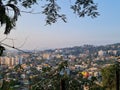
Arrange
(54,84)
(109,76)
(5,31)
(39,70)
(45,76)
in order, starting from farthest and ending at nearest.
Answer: (109,76) < (39,70) < (45,76) < (54,84) < (5,31)

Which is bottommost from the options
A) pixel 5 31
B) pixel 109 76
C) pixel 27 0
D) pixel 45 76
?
pixel 109 76

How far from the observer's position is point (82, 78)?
31.7ft

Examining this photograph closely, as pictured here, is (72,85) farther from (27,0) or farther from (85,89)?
(27,0)

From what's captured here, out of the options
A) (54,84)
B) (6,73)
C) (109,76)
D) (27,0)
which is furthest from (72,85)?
(109,76)

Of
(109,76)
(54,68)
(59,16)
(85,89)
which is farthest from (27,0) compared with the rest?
(109,76)

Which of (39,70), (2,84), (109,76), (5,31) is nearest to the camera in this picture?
(2,84)

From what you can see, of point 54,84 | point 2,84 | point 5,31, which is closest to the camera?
point 2,84

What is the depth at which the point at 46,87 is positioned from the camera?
9.09 m

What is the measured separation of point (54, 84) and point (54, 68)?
0.79 meters

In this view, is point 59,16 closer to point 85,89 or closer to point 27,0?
point 27,0

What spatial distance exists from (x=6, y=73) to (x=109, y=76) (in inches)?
504

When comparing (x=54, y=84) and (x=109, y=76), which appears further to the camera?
(x=109, y=76)

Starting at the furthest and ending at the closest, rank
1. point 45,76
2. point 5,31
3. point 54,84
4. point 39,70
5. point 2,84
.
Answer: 1. point 39,70
2. point 45,76
3. point 54,84
4. point 5,31
5. point 2,84

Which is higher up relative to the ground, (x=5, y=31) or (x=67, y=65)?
(x=5, y=31)
